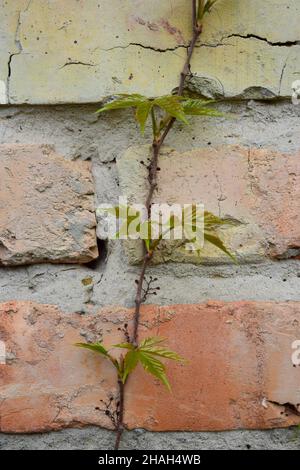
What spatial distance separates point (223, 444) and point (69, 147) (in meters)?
0.38

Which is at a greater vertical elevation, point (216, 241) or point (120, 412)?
point (216, 241)

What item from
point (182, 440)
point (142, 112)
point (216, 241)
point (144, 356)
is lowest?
point (182, 440)

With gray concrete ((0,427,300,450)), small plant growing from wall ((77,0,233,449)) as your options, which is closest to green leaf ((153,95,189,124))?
small plant growing from wall ((77,0,233,449))

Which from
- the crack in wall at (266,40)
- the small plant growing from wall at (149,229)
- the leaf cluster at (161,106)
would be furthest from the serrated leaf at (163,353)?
the crack in wall at (266,40)

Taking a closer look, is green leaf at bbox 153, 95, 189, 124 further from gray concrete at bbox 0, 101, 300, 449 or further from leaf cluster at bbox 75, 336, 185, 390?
leaf cluster at bbox 75, 336, 185, 390

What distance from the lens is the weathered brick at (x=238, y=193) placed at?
75cm

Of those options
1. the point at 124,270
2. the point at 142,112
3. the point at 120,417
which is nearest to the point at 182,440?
the point at 120,417

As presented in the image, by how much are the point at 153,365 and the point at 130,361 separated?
0.03 metres

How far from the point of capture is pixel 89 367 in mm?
752

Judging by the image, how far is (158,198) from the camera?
2.48ft

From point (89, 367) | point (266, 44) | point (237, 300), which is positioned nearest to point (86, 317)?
point (89, 367)

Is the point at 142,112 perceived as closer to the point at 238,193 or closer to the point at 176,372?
the point at 238,193

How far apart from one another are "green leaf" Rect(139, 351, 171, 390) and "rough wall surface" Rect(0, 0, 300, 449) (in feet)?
0.13

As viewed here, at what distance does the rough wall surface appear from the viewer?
0.75 m
